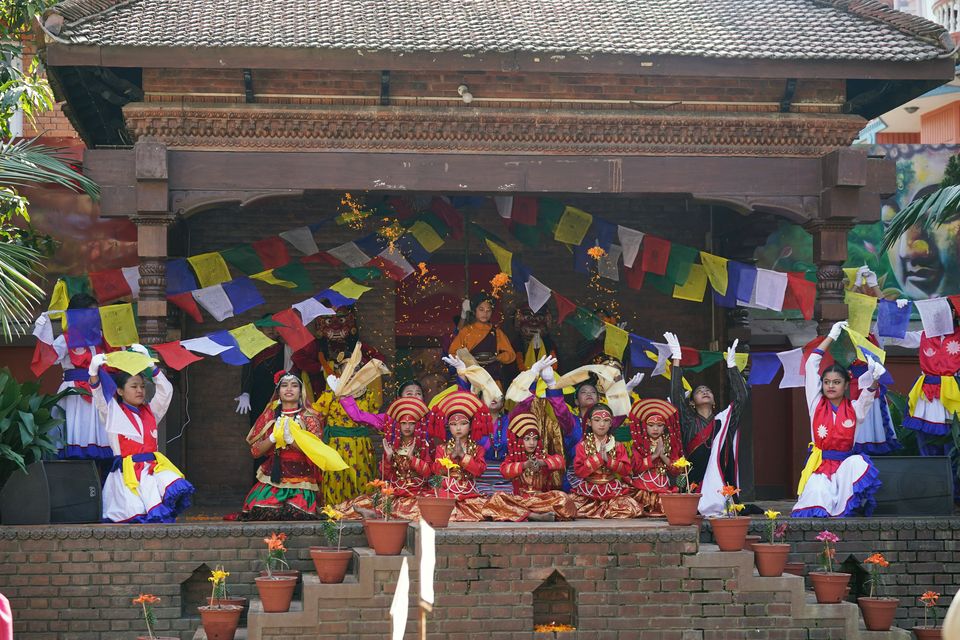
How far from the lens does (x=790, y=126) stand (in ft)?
41.4

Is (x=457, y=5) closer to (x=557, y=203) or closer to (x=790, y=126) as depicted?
(x=557, y=203)

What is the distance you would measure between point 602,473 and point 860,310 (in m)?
3.30

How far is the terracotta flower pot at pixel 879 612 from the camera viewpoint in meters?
10.1

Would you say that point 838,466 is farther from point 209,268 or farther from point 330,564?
point 209,268

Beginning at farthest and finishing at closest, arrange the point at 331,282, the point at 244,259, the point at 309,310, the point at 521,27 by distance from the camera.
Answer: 1. the point at 331,282
2. the point at 244,259
3. the point at 309,310
4. the point at 521,27

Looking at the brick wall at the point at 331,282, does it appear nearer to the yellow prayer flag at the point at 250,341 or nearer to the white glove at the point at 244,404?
the white glove at the point at 244,404

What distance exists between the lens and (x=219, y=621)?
31.3ft

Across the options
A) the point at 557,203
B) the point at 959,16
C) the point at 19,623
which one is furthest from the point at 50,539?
the point at 959,16

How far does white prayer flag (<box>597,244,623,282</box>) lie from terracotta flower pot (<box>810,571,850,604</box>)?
4.85 meters

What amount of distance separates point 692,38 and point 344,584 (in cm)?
629

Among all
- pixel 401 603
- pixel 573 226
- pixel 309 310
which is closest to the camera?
pixel 401 603

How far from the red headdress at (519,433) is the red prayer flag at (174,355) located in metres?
2.99

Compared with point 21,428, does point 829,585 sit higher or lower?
lower

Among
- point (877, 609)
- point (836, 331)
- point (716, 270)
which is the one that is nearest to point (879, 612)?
point (877, 609)
